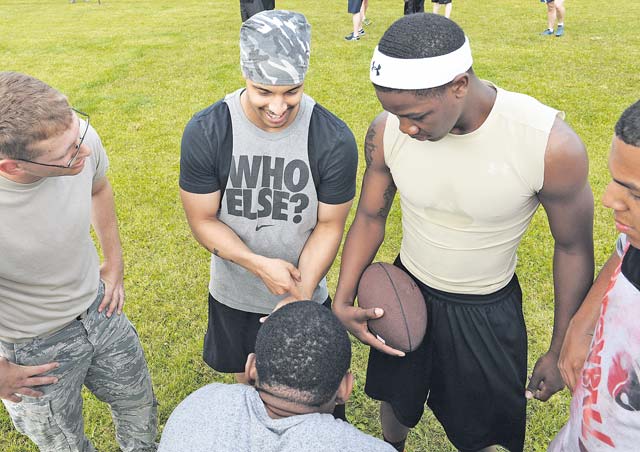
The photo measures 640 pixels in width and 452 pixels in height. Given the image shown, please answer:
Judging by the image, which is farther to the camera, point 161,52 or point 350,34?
point 350,34

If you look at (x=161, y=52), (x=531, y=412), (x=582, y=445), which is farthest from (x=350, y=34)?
(x=582, y=445)

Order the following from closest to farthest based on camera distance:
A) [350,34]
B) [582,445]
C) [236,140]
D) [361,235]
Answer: [582,445]
[236,140]
[361,235]
[350,34]

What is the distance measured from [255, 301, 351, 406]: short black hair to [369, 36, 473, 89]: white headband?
40.7 inches

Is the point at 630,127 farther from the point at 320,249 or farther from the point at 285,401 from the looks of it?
the point at 320,249

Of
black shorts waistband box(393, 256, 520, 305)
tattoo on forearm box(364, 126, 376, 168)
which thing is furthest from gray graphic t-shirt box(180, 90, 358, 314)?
black shorts waistband box(393, 256, 520, 305)

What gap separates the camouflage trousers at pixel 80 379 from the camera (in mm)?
2664

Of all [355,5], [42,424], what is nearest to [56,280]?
[42,424]

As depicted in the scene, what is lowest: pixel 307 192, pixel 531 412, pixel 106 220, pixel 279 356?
pixel 531 412

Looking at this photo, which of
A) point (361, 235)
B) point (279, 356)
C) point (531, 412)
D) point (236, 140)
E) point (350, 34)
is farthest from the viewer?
point (350, 34)

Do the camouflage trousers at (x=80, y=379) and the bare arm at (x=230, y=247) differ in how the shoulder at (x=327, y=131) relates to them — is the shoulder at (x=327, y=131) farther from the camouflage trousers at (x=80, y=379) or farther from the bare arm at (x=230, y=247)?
the camouflage trousers at (x=80, y=379)

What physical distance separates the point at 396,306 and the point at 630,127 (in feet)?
4.49

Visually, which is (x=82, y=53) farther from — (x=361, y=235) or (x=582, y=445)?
(x=582, y=445)

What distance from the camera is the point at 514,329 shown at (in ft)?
8.99

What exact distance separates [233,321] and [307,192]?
3.12 ft
